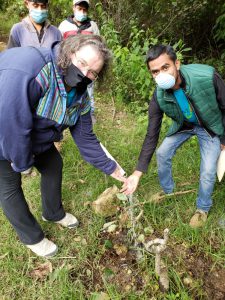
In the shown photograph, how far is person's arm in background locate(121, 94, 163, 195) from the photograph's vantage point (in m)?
Answer: 2.37

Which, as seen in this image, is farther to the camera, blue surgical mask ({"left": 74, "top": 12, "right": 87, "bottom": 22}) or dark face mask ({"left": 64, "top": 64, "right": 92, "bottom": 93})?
blue surgical mask ({"left": 74, "top": 12, "right": 87, "bottom": 22})

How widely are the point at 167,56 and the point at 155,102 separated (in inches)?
15.4

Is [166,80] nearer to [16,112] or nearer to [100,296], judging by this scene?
[16,112]

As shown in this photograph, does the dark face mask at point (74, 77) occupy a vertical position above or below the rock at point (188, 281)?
above

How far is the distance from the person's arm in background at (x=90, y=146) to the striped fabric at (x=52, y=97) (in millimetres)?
302

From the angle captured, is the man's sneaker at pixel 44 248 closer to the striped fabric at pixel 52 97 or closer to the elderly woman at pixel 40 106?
the elderly woman at pixel 40 106

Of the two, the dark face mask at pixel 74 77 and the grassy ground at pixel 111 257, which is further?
the grassy ground at pixel 111 257

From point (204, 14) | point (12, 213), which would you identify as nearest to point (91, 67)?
point (12, 213)

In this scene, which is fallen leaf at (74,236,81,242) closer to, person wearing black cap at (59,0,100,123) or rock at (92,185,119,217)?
rock at (92,185,119,217)

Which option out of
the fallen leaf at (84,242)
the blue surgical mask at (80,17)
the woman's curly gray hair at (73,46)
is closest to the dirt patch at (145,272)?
the fallen leaf at (84,242)

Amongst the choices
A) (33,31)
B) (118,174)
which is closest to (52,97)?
(118,174)

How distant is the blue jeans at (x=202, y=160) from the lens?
→ 2379mm

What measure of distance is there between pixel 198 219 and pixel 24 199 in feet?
4.85

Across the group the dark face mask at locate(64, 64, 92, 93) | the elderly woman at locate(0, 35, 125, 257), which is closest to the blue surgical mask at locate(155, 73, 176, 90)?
the elderly woman at locate(0, 35, 125, 257)
